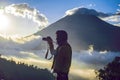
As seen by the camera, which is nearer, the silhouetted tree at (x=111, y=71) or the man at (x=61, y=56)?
the man at (x=61, y=56)

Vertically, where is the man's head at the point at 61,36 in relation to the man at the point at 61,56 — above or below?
above

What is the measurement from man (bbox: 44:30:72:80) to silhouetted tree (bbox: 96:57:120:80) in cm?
4638

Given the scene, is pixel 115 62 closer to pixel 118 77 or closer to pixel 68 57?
pixel 118 77

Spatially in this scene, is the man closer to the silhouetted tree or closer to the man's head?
the man's head

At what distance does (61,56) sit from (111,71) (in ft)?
163

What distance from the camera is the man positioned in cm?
1145

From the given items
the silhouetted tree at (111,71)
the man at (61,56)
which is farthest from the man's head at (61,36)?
the silhouetted tree at (111,71)

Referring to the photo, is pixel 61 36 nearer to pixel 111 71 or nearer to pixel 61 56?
pixel 61 56

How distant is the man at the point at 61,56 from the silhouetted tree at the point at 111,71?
46376 mm

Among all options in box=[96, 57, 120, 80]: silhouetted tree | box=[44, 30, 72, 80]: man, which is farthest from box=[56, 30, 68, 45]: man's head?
box=[96, 57, 120, 80]: silhouetted tree

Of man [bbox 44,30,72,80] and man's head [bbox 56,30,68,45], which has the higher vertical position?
man's head [bbox 56,30,68,45]

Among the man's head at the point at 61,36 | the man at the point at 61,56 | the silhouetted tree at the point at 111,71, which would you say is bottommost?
the man at the point at 61,56

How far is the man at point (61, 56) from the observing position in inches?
451

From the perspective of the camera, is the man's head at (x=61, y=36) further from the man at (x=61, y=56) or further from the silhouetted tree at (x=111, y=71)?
the silhouetted tree at (x=111, y=71)
